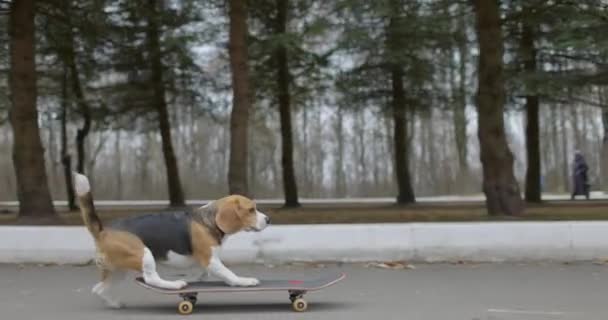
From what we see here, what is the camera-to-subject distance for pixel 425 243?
1231 cm

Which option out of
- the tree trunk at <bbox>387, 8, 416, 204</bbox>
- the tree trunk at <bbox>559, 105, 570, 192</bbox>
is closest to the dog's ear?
the tree trunk at <bbox>387, 8, 416, 204</bbox>

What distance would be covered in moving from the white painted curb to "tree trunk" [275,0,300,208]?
1191 centimetres

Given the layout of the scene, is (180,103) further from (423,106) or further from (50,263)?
(50,263)

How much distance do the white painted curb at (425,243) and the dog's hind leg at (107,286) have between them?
396 centimetres

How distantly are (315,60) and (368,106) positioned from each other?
299cm

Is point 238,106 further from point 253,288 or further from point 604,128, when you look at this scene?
point 604,128

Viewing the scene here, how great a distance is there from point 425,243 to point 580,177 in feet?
58.0

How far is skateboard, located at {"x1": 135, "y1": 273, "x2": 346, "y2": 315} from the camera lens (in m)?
7.77

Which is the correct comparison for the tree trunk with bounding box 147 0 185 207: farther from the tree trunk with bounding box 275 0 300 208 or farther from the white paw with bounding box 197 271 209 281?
the white paw with bounding box 197 271 209 281

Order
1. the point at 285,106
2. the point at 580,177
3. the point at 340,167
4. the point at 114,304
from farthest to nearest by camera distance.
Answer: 1. the point at 340,167
2. the point at 580,177
3. the point at 285,106
4. the point at 114,304

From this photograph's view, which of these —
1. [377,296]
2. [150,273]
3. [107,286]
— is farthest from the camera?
[377,296]

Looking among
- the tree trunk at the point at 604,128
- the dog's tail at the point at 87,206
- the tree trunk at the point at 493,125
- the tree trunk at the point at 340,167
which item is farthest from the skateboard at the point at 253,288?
the tree trunk at the point at 340,167

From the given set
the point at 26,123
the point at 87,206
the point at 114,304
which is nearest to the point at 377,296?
the point at 114,304

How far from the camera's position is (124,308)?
8352 mm
